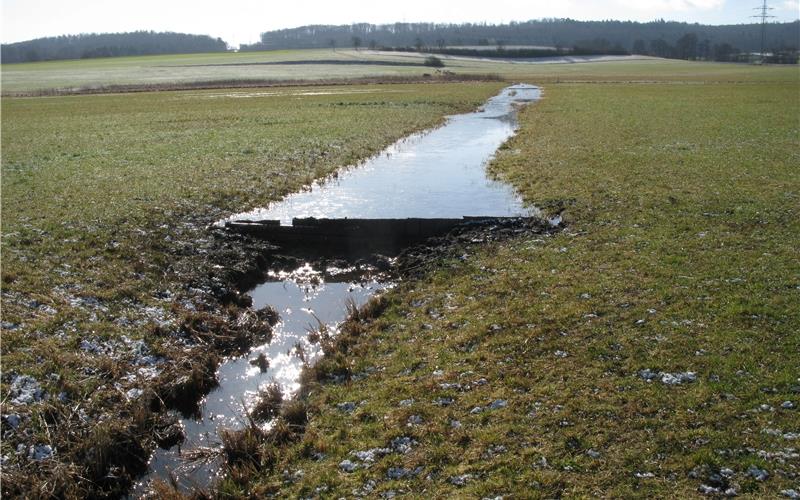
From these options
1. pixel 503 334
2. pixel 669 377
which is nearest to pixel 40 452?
pixel 503 334

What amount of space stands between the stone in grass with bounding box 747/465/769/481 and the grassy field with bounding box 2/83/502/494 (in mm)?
8857

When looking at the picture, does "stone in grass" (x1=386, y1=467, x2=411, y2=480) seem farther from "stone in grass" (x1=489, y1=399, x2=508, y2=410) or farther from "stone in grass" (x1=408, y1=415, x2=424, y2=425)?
"stone in grass" (x1=489, y1=399, x2=508, y2=410)

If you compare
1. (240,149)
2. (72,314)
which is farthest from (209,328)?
(240,149)

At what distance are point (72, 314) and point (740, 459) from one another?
41.0 ft

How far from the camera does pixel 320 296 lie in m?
15.3

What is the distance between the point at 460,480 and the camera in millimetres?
7660

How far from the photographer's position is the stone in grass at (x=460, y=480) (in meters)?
7.61

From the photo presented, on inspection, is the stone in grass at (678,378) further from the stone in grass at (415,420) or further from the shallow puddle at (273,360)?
the shallow puddle at (273,360)

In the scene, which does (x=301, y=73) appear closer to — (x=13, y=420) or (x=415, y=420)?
(x=13, y=420)

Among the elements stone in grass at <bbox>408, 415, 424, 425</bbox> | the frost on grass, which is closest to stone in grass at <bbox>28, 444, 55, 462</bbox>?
stone in grass at <bbox>408, 415, 424, 425</bbox>

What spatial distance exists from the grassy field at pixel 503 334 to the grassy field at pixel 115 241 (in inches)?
2.6

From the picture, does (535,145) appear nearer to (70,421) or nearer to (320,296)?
(320,296)

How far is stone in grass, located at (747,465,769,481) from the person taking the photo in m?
7.21

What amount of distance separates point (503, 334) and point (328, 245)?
826cm
